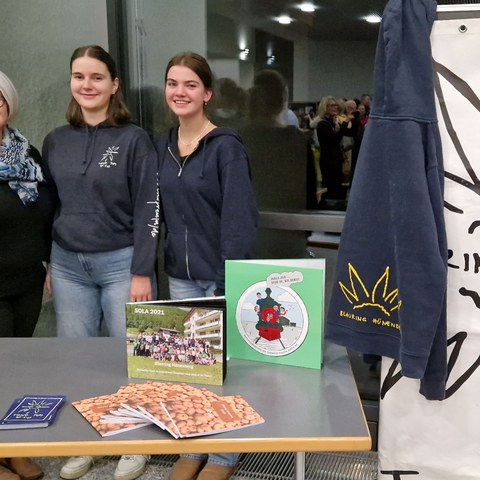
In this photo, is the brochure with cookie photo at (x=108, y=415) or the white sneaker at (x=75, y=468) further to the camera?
the white sneaker at (x=75, y=468)

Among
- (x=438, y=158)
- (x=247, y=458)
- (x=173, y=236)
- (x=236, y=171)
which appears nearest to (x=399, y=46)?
(x=438, y=158)

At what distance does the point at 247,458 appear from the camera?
231 centimetres

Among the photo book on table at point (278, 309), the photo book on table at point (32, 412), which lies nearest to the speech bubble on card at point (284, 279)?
the photo book on table at point (278, 309)

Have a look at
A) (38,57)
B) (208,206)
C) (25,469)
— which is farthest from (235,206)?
(38,57)

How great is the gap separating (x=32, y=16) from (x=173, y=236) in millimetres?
1390

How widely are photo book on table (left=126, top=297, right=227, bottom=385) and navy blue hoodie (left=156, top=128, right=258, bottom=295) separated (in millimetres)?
513

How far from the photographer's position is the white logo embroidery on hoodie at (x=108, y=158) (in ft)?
6.56

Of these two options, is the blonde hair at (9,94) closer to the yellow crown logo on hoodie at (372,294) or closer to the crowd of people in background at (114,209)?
the crowd of people in background at (114,209)

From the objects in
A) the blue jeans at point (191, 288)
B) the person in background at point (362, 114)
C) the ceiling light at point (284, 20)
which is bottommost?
the blue jeans at point (191, 288)

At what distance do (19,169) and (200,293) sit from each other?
0.75 metres

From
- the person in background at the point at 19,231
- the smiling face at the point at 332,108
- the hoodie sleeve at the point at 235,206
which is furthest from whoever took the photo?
the smiling face at the point at 332,108

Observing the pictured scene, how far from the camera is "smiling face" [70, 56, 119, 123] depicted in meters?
1.99

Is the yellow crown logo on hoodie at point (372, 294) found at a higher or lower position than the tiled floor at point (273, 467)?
higher

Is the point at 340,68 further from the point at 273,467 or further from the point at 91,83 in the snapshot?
the point at 273,467
